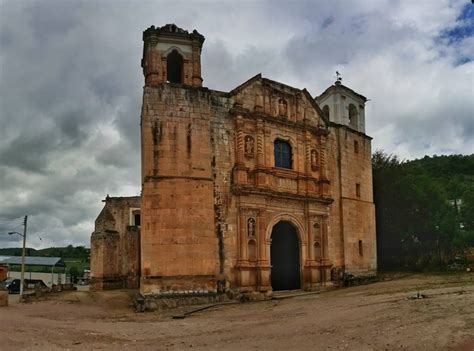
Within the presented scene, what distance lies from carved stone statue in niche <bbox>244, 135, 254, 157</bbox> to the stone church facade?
75 millimetres

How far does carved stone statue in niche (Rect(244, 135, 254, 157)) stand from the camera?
70.0 ft

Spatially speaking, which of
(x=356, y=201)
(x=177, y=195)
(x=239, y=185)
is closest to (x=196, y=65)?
(x=239, y=185)

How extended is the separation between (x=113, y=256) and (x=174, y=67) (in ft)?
47.5

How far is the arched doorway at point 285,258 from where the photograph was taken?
23.4 metres

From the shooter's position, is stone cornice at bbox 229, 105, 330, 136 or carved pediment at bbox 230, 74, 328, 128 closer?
stone cornice at bbox 229, 105, 330, 136

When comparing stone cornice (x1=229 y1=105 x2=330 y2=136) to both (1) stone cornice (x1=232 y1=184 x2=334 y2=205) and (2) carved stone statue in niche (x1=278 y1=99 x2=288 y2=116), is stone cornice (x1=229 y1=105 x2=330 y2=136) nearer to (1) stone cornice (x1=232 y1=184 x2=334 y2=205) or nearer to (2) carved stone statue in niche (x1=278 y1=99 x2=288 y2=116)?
(2) carved stone statue in niche (x1=278 y1=99 x2=288 y2=116)

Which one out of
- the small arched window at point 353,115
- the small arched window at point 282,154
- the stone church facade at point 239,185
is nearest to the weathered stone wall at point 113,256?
the stone church facade at point 239,185

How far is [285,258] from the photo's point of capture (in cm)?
2436

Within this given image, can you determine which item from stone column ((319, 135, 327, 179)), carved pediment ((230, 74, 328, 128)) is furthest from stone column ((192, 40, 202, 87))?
stone column ((319, 135, 327, 179))

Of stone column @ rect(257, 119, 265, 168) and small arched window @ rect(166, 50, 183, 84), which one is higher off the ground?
small arched window @ rect(166, 50, 183, 84)

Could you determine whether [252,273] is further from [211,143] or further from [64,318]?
[64,318]

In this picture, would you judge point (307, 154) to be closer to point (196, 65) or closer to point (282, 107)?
point (282, 107)

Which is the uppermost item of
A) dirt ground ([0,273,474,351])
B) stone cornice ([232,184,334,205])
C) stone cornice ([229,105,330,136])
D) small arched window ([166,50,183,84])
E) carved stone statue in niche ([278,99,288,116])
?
small arched window ([166,50,183,84])

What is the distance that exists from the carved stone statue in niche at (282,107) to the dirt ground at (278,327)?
9.29 metres
